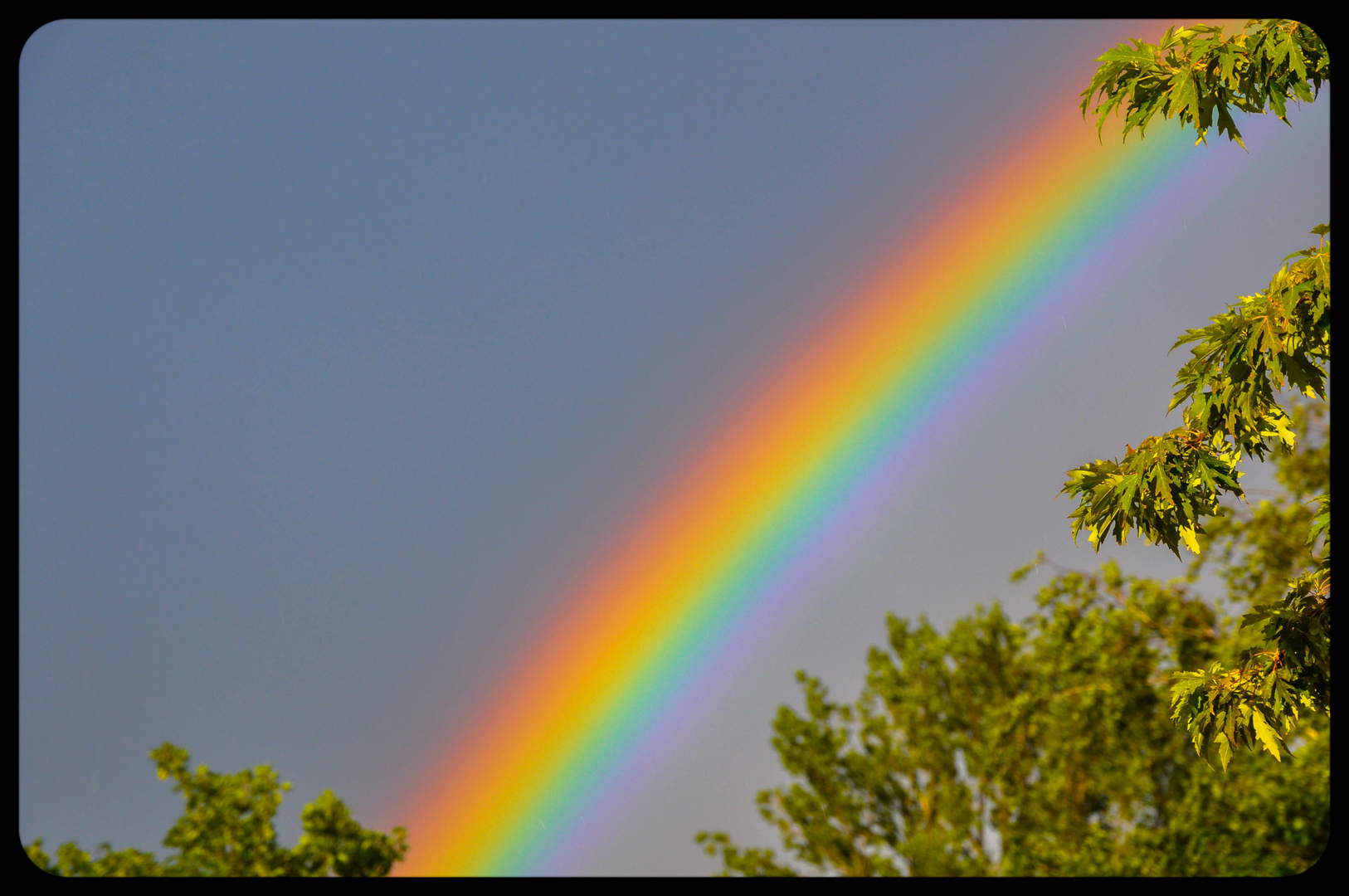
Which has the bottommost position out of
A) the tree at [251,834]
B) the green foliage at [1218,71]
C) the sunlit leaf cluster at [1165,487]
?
the sunlit leaf cluster at [1165,487]

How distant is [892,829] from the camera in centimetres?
2834

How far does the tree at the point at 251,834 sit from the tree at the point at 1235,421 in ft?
42.4

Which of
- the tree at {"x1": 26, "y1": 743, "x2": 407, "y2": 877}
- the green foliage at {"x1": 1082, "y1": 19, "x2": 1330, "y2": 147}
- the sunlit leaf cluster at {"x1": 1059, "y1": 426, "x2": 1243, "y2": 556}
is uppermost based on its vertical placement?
the tree at {"x1": 26, "y1": 743, "x2": 407, "y2": 877}

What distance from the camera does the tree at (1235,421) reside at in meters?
5.01

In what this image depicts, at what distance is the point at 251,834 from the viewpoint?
49.5ft

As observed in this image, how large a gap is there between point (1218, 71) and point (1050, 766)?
22.2 meters

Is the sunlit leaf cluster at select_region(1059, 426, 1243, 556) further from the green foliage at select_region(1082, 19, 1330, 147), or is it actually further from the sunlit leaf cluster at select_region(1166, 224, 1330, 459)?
the green foliage at select_region(1082, 19, 1330, 147)

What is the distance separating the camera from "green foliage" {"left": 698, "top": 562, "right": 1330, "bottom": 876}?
55.2 feet

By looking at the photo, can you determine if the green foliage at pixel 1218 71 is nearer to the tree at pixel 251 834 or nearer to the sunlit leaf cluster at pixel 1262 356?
the sunlit leaf cluster at pixel 1262 356

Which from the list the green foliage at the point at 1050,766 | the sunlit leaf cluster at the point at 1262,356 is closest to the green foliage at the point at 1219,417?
the sunlit leaf cluster at the point at 1262,356

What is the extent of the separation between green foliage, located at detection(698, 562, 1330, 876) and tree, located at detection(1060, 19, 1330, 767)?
10.7 metres

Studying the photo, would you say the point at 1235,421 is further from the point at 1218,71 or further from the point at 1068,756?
the point at 1068,756

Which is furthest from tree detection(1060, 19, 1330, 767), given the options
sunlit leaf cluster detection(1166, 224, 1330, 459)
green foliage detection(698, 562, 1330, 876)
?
green foliage detection(698, 562, 1330, 876)
